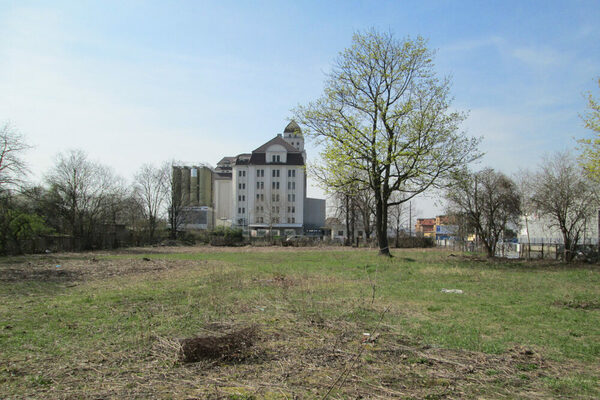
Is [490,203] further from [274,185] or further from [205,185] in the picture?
[205,185]

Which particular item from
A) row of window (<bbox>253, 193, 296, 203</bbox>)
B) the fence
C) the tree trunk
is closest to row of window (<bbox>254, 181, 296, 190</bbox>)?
row of window (<bbox>253, 193, 296, 203</bbox>)

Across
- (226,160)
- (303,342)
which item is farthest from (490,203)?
(226,160)

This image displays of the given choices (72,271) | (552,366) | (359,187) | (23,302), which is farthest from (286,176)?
(552,366)

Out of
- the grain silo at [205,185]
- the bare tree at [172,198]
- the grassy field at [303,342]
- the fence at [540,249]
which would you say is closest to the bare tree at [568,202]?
the fence at [540,249]

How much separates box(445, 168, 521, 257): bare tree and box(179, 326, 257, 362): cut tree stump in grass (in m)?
25.3

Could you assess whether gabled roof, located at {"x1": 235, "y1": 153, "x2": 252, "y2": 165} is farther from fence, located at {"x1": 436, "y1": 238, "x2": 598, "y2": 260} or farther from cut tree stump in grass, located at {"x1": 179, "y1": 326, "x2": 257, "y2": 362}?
cut tree stump in grass, located at {"x1": 179, "y1": 326, "x2": 257, "y2": 362}

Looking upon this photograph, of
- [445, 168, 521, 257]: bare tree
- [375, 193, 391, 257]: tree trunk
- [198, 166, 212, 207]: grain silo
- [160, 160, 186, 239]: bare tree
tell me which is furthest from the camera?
[198, 166, 212, 207]: grain silo

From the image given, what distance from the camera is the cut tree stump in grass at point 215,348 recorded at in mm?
5543

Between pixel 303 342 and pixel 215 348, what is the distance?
1.40 m

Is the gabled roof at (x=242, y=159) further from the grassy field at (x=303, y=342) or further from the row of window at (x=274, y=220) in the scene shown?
the grassy field at (x=303, y=342)

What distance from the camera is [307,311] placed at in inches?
338

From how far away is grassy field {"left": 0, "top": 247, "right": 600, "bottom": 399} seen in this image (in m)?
4.66

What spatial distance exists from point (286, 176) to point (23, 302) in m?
68.8

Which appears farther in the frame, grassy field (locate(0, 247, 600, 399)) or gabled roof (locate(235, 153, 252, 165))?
gabled roof (locate(235, 153, 252, 165))
